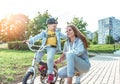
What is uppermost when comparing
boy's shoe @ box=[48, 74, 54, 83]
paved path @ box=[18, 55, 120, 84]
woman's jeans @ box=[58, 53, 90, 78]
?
woman's jeans @ box=[58, 53, 90, 78]

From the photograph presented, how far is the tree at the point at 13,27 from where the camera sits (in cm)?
7419

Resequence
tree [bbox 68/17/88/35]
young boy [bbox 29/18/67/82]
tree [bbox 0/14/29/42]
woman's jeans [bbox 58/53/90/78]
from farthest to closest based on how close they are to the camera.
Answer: tree [bbox 0/14/29/42] → tree [bbox 68/17/88/35] → young boy [bbox 29/18/67/82] → woman's jeans [bbox 58/53/90/78]

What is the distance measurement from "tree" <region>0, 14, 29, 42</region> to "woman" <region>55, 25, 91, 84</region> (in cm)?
6756

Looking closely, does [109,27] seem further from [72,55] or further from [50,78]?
[72,55]

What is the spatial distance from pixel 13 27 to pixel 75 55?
71158mm

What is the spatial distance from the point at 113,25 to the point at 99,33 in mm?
9515

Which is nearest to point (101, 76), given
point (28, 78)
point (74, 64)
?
point (28, 78)

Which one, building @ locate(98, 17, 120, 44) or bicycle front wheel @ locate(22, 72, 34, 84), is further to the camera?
building @ locate(98, 17, 120, 44)

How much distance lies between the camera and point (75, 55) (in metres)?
6.00

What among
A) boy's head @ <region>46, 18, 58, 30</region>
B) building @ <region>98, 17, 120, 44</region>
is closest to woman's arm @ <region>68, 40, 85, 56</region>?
boy's head @ <region>46, 18, 58, 30</region>

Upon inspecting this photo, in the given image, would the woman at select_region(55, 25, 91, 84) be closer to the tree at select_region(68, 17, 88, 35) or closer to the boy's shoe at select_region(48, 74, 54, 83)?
the boy's shoe at select_region(48, 74, 54, 83)

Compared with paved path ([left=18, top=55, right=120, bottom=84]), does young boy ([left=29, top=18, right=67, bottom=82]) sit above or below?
above

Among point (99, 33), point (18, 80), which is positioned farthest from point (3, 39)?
point (18, 80)

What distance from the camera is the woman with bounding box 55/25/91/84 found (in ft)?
19.5
